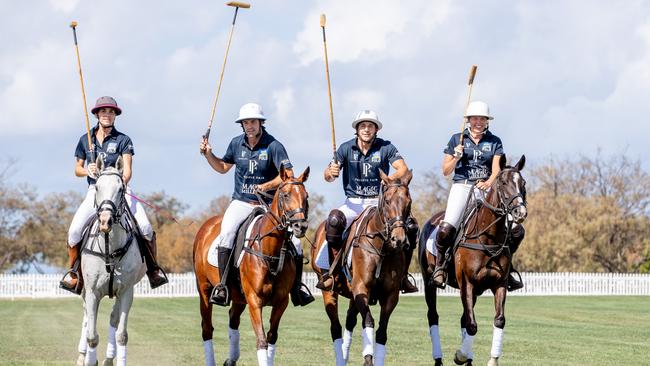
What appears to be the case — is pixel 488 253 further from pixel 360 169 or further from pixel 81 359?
pixel 81 359

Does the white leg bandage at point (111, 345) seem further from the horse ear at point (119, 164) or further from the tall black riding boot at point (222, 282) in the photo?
the horse ear at point (119, 164)

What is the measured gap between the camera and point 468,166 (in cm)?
1485

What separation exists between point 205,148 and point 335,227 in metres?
1.92

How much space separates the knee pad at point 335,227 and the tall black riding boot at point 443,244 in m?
1.55

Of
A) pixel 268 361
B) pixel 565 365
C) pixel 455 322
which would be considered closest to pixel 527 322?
pixel 455 322

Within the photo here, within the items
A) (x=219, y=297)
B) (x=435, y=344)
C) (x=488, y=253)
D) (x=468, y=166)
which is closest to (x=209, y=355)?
(x=219, y=297)

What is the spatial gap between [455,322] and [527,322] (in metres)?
2.14

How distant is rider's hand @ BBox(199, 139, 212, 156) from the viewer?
13500 mm

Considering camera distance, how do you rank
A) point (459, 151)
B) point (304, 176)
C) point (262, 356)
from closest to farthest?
point (262, 356)
point (304, 176)
point (459, 151)

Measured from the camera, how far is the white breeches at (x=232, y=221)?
13.1 meters

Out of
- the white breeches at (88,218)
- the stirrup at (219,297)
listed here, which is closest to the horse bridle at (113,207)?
the white breeches at (88,218)

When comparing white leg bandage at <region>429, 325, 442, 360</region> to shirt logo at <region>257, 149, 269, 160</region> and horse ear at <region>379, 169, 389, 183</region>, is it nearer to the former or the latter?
horse ear at <region>379, 169, 389, 183</region>

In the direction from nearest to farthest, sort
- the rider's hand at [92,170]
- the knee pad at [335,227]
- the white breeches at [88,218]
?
the rider's hand at [92,170] → the white breeches at [88,218] → the knee pad at [335,227]

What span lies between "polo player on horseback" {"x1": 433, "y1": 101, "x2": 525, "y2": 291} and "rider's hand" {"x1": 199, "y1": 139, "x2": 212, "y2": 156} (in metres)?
3.20
